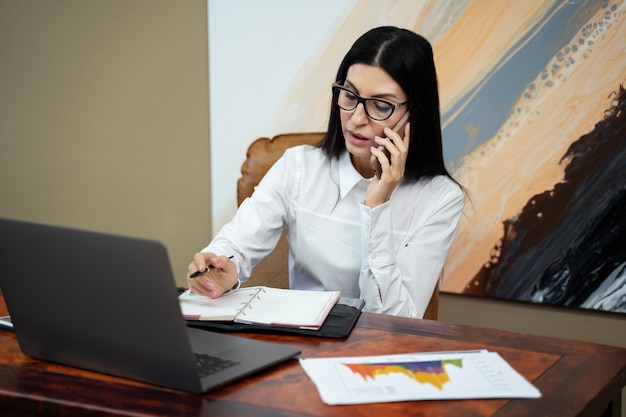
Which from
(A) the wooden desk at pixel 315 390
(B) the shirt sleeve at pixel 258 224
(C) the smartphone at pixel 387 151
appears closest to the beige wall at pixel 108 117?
(B) the shirt sleeve at pixel 258 224

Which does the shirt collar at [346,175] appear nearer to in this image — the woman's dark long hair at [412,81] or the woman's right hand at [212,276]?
the woman's dark long hair at [412,81]

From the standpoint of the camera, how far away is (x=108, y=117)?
3252 mm

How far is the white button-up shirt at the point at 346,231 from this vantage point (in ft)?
5.93

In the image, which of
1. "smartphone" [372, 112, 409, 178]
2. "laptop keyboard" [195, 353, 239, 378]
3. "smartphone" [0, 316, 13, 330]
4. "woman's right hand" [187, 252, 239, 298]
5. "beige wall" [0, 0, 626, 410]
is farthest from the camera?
"beige wall" [0, 0, 626, 410]

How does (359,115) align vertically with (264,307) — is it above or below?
above

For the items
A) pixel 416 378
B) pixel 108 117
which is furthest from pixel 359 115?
pixel 108 117

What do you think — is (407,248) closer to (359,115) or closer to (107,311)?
(359,115)

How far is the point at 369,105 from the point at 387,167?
0.54 ft

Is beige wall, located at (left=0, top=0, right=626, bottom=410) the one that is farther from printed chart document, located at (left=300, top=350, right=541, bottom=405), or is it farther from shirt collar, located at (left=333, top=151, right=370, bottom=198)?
printed chart document, located at (left=300, top=350, right=541, bottom=405)

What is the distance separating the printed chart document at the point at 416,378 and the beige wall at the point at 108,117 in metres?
2.12

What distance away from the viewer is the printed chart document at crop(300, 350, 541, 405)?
107 centimetres

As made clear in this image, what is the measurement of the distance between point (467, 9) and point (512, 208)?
2.27 feet

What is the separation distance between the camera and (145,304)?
1.05m

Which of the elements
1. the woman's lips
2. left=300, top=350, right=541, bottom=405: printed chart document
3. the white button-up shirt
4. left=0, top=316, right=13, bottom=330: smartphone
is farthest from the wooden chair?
left=300, top=350, right=541, bottom=405: printed chart document
